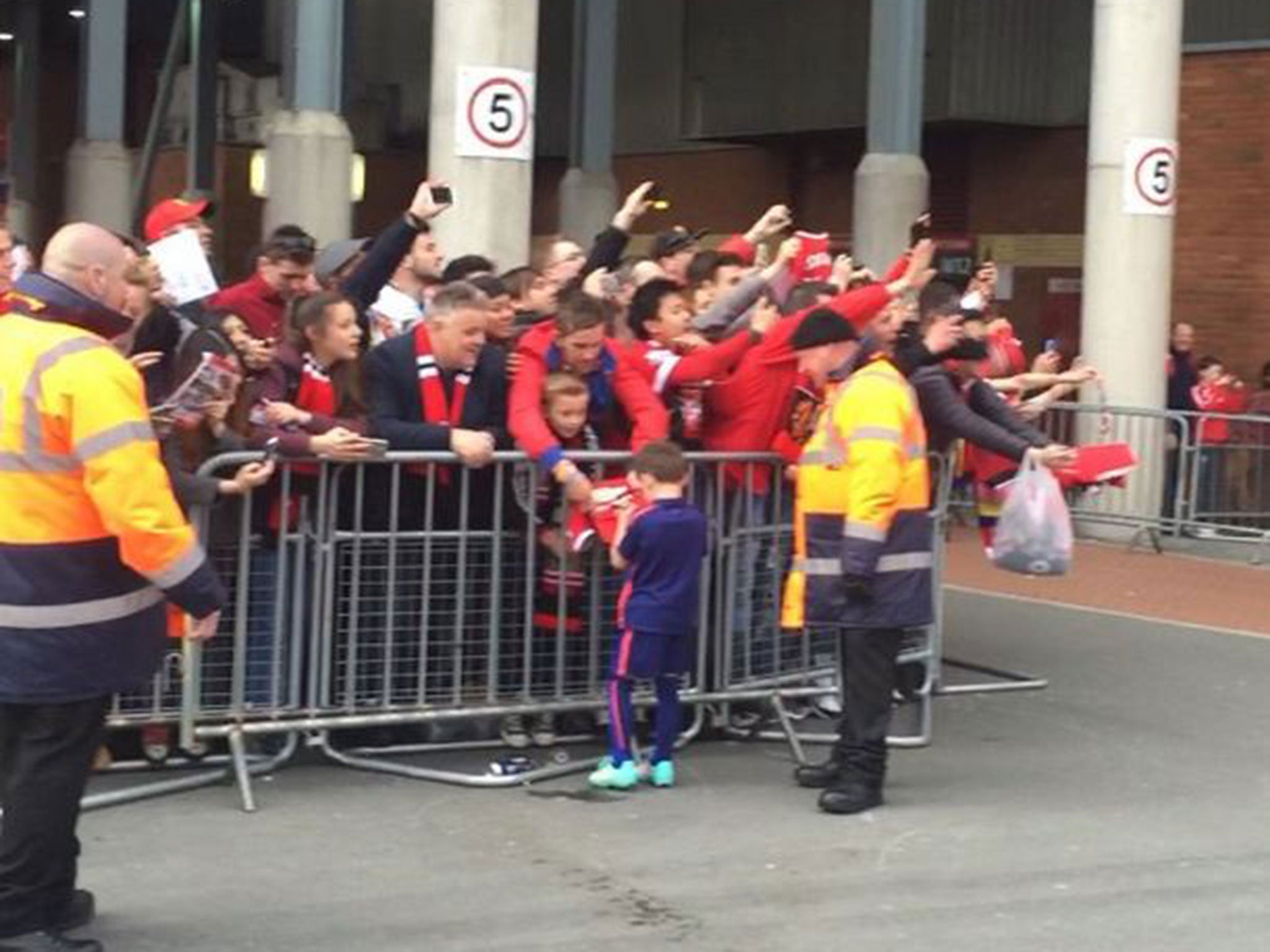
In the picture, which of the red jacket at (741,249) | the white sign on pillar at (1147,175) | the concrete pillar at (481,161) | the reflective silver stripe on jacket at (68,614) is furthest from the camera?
the white sign on pillar at (1147,175)

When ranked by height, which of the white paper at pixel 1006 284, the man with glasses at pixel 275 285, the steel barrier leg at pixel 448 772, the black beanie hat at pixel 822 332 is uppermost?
Result: the white paper at pixel 1006 284

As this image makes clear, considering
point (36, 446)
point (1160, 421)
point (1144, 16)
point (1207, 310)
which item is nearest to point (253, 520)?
point (36, 446)

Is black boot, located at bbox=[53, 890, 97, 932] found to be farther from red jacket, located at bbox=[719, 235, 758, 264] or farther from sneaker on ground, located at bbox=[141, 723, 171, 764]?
red jacket, located at bbox=[719, 235, 758, 264]

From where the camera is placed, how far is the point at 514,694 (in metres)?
9.06

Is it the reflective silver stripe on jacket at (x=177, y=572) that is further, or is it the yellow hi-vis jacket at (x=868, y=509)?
the yellow hi-vis jacket at (x=868, y=509)

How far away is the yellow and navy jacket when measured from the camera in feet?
19.7

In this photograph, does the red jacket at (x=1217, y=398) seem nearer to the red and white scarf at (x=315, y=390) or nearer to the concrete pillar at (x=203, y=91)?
the red and white scarf at (x=315, y=390)

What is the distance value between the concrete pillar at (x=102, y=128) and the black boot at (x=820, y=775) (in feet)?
61.0

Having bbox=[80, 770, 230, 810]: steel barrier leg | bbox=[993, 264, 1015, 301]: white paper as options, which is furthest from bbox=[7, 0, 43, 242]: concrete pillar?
bbox=[80, 770, 230, 810]: steel barrier leg

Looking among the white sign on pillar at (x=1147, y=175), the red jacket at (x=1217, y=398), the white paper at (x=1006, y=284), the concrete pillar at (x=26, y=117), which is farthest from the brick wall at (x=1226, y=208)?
the concrete pillar at (x=26, y=117)

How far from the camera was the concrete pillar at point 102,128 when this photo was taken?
2534 centimetres

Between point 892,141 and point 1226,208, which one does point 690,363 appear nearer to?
point 892,141

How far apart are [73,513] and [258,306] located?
11.5 ft

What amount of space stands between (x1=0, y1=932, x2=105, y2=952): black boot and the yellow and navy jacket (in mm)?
683
